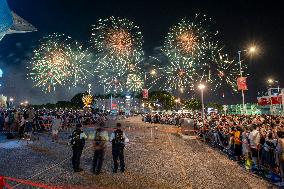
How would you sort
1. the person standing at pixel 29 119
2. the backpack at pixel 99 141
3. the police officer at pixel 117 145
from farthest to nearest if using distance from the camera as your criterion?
the person standing at pixel 29 119
the backpack at pixel 99 141
the police officer at pixel 117 145

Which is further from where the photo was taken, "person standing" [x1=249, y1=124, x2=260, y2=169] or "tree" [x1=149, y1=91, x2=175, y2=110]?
"tree" [x1=149, y1=91, x2=175, y2=110]

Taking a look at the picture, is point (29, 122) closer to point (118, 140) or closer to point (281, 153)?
point (118, 140)

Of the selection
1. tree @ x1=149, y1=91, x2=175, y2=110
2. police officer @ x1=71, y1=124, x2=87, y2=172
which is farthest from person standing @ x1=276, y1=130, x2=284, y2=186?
tree @ x1=149, y1=91, x2=175, y2=110

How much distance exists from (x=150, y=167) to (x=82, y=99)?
148 metres

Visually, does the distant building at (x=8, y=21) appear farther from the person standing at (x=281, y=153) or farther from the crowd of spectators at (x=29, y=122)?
the person standing at (x=281, y=153)

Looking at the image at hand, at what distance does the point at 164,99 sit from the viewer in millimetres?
126438

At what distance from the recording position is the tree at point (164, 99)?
127 meters

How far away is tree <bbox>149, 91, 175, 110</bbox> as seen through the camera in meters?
127

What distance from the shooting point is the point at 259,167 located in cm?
1305

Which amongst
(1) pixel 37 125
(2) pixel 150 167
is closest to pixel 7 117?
(1) pixel 37 125

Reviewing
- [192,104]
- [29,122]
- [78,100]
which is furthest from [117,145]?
[78,100]

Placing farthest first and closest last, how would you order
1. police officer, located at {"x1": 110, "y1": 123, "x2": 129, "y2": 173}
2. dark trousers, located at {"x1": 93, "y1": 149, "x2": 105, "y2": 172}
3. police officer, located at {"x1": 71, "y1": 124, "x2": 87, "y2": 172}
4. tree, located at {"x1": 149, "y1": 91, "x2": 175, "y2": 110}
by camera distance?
tree, located at {"x1": 149, "y1": 91, "x2": 175, "y2": 110}
police officer, located at {"x1": 71, "y1": 124, "x2": 87, "y2": 172}
police officer, located at {"x1": 110, "y1": 123, "x2": 129, "y2": 173}
dark trousers, located at {"x1": 93, "y1": 149, "x2": 105, "y2": 172}

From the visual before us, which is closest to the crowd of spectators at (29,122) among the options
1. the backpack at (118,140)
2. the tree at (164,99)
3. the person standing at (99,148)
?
the person standing at (99,148)

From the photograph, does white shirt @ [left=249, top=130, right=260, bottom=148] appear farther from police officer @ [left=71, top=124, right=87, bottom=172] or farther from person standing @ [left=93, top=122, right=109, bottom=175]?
police officer @ [left=71, top=124, right=87, bottom=172]
